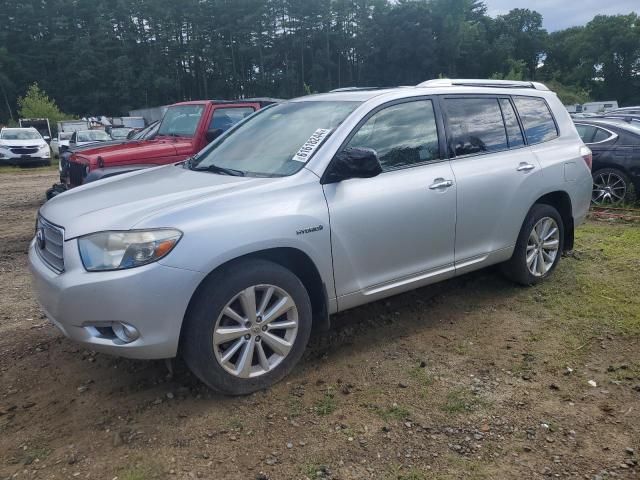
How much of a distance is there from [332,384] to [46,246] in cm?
198

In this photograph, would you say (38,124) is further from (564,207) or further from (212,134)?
(564,207)

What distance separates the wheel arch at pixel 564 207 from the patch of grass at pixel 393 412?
2.77 meters

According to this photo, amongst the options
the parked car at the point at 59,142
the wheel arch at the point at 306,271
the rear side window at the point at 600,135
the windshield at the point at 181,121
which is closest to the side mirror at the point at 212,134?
the windshield at the point at 181,121

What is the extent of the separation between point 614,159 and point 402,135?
6633mm

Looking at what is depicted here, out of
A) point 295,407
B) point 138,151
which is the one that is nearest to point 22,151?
point 138,151

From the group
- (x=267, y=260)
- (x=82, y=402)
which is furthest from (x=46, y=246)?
(x=267, y=260)

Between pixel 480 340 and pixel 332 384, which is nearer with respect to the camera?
pixel 332 384

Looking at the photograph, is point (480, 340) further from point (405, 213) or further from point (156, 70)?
point (156, 70)

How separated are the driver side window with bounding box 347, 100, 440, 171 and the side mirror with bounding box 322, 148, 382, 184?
0.21 metres

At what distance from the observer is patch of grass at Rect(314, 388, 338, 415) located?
3.09 meters

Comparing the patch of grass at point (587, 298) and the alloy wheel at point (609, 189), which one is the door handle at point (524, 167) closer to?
the patch of grass at point (587, 298)

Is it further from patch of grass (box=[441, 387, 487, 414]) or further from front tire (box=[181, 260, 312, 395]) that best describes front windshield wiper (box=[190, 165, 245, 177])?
patch of grass (box=[441, 387, 487, 414])

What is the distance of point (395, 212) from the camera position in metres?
3.70

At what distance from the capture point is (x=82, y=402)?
10.6ft
